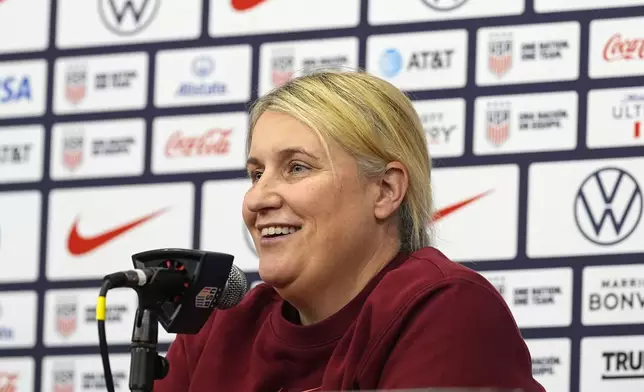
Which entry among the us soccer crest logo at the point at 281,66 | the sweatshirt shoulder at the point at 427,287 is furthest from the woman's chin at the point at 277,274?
the us soccer crest logo at the point at 281,66

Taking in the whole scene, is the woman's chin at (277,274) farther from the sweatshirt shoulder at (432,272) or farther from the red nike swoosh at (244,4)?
the red nike swoosh at (244,4)

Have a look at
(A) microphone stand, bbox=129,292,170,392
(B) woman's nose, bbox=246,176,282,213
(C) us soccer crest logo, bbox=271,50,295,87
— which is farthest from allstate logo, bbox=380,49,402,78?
(A) microphone stand, bbox=129,292,170,392

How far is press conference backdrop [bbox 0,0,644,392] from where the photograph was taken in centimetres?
309

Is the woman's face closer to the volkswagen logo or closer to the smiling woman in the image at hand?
the smiling woman

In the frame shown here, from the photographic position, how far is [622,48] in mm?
3133

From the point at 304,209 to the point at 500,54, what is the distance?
1.32m

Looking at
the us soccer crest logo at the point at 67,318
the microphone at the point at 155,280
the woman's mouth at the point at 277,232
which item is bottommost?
the us soccer crest logo at the point at 67,318

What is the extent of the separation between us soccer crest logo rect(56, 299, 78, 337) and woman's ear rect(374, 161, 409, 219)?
1.66 metres

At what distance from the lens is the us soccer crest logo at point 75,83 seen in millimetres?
3678

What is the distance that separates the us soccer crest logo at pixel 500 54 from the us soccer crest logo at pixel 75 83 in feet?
3.89

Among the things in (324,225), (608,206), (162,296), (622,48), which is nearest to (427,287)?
(324,225)

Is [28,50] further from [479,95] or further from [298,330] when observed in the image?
[298,330]

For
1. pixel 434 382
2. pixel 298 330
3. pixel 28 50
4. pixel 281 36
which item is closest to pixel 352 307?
pixel 298 330

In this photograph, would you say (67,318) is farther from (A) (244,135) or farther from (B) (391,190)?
(B) (391,190)
